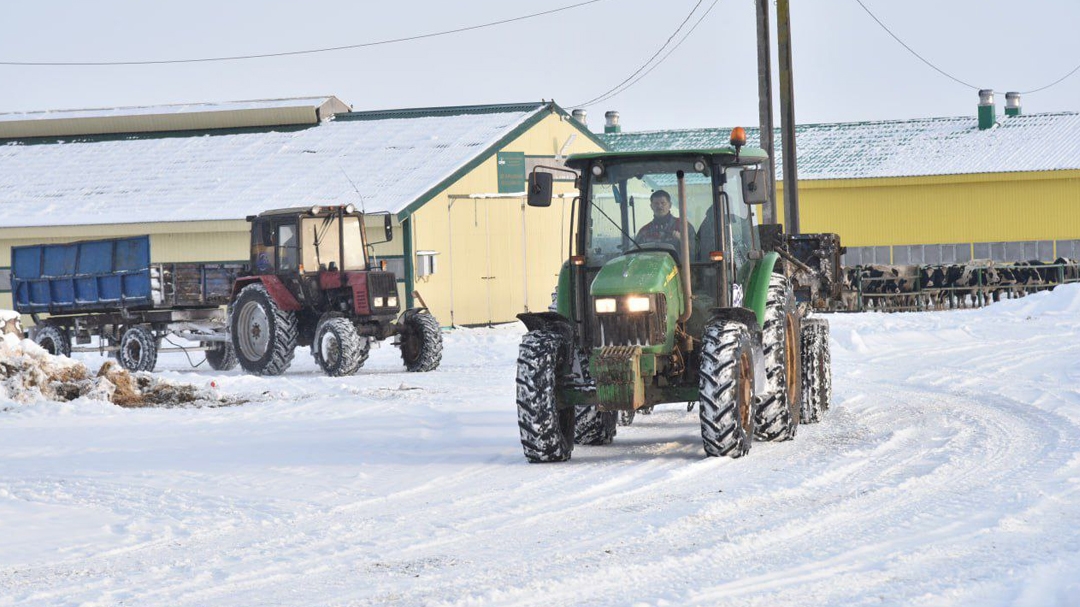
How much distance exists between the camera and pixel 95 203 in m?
35.0

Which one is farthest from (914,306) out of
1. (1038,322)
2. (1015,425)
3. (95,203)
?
(1015,425)

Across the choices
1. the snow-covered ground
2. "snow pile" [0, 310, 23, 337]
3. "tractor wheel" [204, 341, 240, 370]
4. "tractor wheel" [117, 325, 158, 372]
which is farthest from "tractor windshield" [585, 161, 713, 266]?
"tractor wheel" [204, 341, 240, 370]

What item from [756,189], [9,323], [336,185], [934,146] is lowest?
[9,323]

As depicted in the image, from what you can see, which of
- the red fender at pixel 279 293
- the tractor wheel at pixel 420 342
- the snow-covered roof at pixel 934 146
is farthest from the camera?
the snow-covered roof at pixel 934 146

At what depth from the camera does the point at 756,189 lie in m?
11.6

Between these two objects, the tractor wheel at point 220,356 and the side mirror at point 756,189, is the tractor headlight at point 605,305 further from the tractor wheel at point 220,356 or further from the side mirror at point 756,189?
the tractor wheel at point 220,356

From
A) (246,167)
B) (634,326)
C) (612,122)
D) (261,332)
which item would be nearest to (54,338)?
(261,332)

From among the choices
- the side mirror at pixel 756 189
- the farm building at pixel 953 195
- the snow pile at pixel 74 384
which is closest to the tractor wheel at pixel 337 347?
the snow pile at pixel 74 384

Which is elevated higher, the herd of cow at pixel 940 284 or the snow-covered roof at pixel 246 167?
the snow-covered roof at pixel 246 167

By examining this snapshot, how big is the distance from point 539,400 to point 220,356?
616 inches

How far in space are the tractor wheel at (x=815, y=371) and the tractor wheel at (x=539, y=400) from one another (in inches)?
133

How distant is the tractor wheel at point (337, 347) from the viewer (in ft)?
69.8

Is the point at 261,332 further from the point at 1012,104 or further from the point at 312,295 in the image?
the point at 1012,104

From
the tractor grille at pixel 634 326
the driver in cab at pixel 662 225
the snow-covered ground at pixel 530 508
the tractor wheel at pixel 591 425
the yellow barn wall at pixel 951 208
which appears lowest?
the snow-covered ground at pixel 530 508
